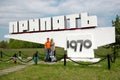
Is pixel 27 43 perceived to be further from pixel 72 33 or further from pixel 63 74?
pixel 63 74

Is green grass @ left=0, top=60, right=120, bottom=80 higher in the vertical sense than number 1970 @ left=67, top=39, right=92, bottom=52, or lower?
lower

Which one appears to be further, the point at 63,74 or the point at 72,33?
the point at 72,33

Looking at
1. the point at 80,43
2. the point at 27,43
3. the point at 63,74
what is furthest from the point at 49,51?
the point at 27,43

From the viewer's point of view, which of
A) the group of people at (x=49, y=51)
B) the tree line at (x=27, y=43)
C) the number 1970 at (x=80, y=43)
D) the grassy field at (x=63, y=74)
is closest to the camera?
the grassy field at (x=63, y=74)

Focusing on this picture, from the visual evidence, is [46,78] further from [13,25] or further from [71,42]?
[13,25]

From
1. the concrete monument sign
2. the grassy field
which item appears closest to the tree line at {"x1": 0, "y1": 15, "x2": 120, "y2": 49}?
the concrete monument sign

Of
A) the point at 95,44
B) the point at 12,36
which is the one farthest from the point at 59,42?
the point at 12,36

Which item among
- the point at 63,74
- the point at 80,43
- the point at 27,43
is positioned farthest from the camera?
the point at 27,43

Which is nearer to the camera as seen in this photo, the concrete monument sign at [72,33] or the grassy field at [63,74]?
the grassy field at [63,74]

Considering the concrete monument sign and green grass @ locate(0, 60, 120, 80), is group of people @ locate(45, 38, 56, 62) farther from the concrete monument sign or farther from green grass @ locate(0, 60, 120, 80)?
green grass @ locate(0, 60, 120, 80)

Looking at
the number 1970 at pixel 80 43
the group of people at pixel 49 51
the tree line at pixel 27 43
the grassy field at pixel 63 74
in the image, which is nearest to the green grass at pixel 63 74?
the grassy field at pixel 63 74

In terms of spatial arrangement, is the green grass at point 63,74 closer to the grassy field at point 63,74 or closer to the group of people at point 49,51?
the grassy field at point 63,74

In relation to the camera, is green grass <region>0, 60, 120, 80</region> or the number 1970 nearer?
green grass <region>0, 60, 120, 80</region>

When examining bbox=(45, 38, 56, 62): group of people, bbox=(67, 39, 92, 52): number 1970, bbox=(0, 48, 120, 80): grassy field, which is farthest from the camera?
bbox=(67, 39, 92, 52): number 1970
